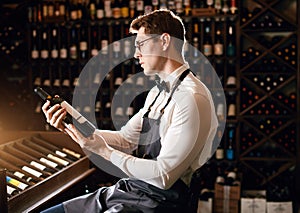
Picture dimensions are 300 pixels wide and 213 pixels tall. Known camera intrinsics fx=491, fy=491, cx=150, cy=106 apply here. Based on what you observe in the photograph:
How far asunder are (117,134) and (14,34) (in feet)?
12.4

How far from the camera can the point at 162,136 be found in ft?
6.22

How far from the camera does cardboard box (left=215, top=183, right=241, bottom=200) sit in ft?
15.2

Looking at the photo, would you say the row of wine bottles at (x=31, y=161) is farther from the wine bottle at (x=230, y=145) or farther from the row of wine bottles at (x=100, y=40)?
the wine bottle at (x=230, y=145)

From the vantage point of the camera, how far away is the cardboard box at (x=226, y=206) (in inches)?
183

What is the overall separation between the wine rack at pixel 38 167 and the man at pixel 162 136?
1.50 feet

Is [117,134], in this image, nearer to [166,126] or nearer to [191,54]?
[166,126]

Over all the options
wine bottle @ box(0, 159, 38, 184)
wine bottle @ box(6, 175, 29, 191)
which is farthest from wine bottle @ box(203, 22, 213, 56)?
wine bottle @ box(6, 175, 29, 191)

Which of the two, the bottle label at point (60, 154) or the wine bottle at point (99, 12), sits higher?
the wine bottle at point (99, 12)

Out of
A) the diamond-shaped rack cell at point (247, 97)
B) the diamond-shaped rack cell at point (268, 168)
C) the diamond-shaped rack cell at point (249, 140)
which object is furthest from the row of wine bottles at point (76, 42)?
the diamond-shaped rack cell at point (268, 168)

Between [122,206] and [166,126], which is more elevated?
[166,126]

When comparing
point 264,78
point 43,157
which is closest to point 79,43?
point 264,78

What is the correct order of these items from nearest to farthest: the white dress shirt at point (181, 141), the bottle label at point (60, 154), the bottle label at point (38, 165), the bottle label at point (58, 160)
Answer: the white dress shirt at point (181, 141) < the bottle label at point (38, 165) < the bottle label at point (58, 160) < the bottle label at point (60, 154)

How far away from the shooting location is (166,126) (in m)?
1.86

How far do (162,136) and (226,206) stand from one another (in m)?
2.97
